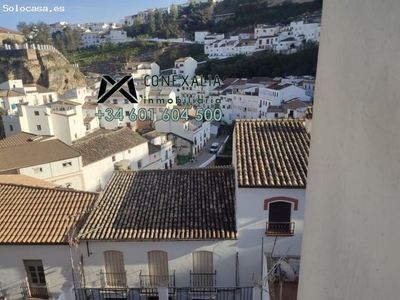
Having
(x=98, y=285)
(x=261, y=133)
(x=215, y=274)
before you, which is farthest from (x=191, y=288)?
(x=261, y=133)

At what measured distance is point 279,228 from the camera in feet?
29.4

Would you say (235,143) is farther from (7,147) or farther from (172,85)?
(172,85)

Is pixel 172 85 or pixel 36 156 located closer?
pixel 36 156

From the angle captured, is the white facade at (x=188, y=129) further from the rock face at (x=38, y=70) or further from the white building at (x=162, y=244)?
the white building at (x=162, y=244)

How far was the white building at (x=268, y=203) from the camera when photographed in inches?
339

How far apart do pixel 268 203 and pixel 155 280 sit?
4106mm

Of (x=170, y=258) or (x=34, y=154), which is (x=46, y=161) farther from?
(x=170, y=258)

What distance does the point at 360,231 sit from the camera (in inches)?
71.1

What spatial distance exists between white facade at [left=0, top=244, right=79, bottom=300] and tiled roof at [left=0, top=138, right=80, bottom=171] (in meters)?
13.7

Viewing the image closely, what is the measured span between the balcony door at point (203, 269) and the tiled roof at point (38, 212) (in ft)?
12.6

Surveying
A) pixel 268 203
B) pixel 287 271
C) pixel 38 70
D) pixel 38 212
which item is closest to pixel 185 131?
pixel 38 212

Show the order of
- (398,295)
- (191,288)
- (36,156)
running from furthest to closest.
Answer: (36,156) < (191,288) < (398,295)

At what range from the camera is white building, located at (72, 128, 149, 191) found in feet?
82.4

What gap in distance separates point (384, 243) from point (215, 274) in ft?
27.6
